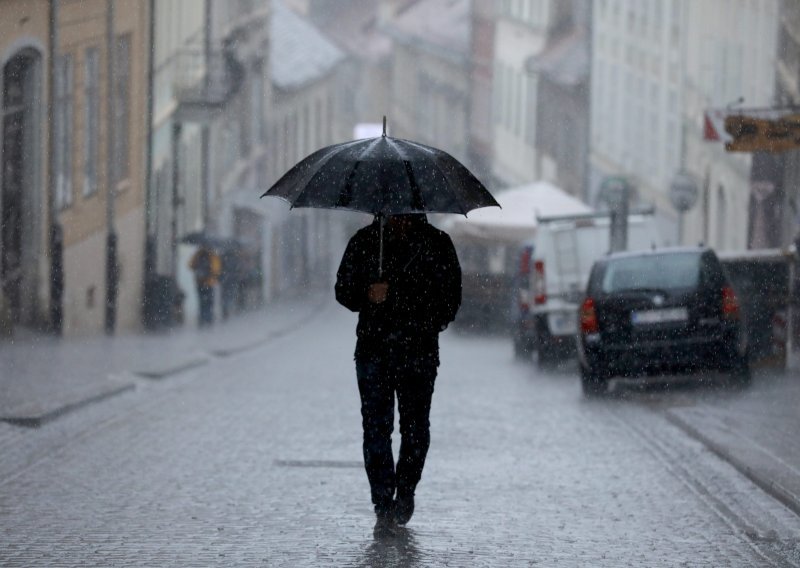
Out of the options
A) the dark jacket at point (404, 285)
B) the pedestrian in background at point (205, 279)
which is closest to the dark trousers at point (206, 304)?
the pedestrian in background at point (205, 279)

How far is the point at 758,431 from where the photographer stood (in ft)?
42.8

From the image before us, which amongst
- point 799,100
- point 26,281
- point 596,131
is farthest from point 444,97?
point 26,281

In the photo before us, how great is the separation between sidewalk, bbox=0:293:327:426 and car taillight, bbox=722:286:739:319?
5.57 m

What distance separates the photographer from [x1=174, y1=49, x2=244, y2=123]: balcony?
39.2m

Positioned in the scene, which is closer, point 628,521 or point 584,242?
point 628,521

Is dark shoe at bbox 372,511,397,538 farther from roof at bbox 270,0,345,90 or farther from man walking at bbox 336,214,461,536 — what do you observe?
roof at bbox 270,0,345,90

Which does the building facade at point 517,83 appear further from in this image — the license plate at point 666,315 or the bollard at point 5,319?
the license plate at point 666,315

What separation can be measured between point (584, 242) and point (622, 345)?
8.39 meters

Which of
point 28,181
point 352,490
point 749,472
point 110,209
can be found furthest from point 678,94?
point 352,490

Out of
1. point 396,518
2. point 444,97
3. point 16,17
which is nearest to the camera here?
point 396,518

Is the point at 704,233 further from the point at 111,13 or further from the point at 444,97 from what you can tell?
the point at 444,97

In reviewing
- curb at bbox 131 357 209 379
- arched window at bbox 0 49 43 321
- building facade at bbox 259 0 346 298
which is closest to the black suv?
curb at bbox 131 357 209 379

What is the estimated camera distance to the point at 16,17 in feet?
82.2

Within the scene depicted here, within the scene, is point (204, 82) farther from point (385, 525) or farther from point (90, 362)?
point (385, 525)
